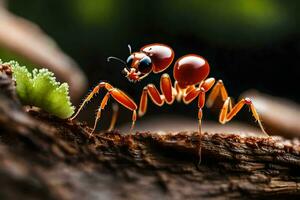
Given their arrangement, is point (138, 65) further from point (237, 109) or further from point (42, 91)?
Answer: point (42, 91)

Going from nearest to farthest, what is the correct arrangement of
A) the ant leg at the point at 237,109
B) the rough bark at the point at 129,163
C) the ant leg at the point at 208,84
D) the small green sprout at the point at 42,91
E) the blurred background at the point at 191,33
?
the rough bark at the point at 129,163 < the small green sprout at the point at 42,91 < the ant leg at the point at 237,109 < the ant leg at the point at 208,84 < the blurred background at the point at 191,33

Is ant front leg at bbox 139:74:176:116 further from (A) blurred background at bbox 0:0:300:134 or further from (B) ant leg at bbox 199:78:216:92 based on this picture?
(A) blurred background at bbox 0:0:300:134

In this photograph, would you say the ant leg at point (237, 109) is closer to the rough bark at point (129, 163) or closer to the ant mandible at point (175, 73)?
the ant mandible at point (175, 73)

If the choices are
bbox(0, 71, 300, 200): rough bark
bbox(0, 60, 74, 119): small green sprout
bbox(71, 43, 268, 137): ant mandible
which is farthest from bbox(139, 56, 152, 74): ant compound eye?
bbox(0, 60, 74, 119): small green sprout

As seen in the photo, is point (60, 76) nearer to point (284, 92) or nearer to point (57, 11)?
point (57, 11)

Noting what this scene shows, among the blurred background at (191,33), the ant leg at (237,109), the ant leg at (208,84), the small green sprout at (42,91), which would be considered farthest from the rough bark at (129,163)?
the blurred background at (191,33)
